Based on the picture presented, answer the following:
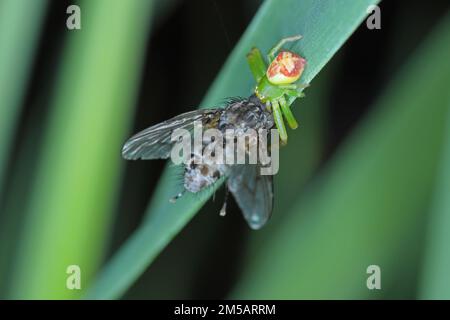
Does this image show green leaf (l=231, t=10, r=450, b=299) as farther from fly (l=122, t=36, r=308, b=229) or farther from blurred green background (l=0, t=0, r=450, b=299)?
fly (l=122, t=36, r=308, b=229)

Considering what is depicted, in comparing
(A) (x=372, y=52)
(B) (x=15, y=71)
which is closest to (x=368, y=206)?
(A) (x=372, y=52)

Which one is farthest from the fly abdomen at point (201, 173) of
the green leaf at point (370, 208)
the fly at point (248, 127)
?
the green leaf at point (370, 208)

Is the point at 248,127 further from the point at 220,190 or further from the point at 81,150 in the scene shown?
the point at 81,150

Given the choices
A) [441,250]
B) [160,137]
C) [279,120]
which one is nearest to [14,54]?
[160,137]

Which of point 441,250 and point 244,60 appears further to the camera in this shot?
point 244,60

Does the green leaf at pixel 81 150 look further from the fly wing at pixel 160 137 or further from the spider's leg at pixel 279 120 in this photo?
the spider's leg at pixel 279 120

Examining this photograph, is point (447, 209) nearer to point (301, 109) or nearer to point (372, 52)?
point (301, 109)
